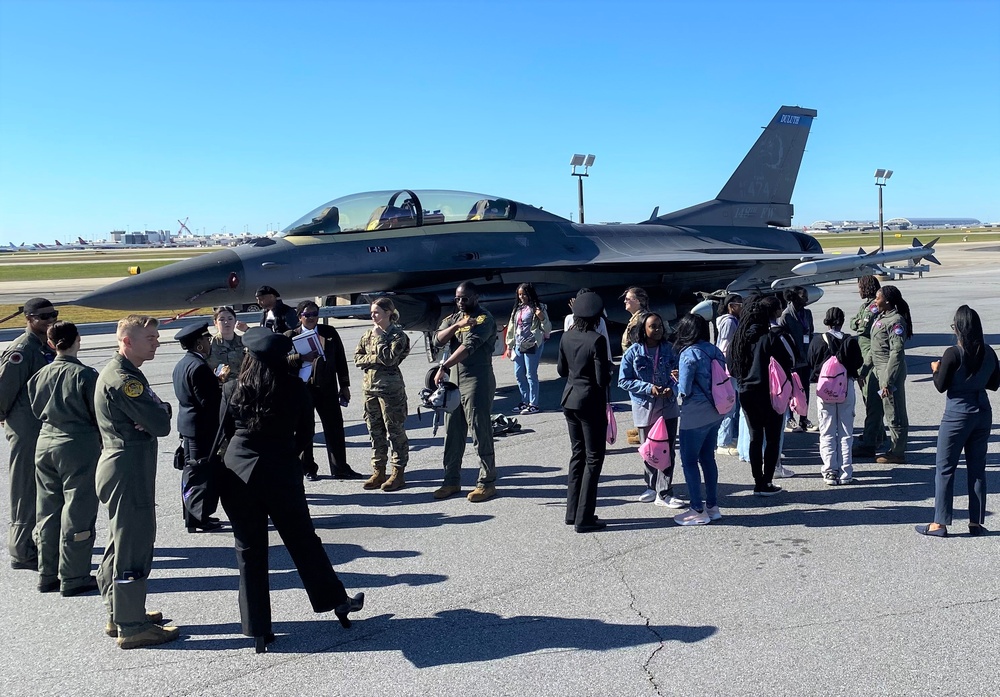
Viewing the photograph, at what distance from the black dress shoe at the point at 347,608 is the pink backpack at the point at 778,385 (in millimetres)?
3836

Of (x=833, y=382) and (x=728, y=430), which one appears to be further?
(x=728, y=430)

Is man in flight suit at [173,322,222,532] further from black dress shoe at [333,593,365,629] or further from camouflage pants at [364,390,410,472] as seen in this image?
camouflage pants at [364,390,410,472]

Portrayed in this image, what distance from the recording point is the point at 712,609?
15.0 feet

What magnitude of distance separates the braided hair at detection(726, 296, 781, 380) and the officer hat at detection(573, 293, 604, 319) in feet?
5.19

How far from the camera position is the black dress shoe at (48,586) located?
5074 mm

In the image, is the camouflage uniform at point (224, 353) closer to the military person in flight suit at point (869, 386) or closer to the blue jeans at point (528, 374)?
the blue jeans at point (528, 374)

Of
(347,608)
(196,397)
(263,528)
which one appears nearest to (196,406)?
(196,397)

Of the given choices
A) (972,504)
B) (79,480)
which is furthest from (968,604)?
(79,480)

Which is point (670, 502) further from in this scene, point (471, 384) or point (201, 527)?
point (201, 527)

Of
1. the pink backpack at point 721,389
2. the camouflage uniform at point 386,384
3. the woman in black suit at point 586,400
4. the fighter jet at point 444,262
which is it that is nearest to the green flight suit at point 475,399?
the camouflage uniform at point 386,384

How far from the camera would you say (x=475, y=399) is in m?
6.78

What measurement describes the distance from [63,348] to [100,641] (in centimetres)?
175

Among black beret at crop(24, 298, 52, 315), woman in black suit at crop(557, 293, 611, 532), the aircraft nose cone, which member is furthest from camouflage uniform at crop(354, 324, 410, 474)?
the aircraft nose cone

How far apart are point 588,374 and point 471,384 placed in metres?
1.33
